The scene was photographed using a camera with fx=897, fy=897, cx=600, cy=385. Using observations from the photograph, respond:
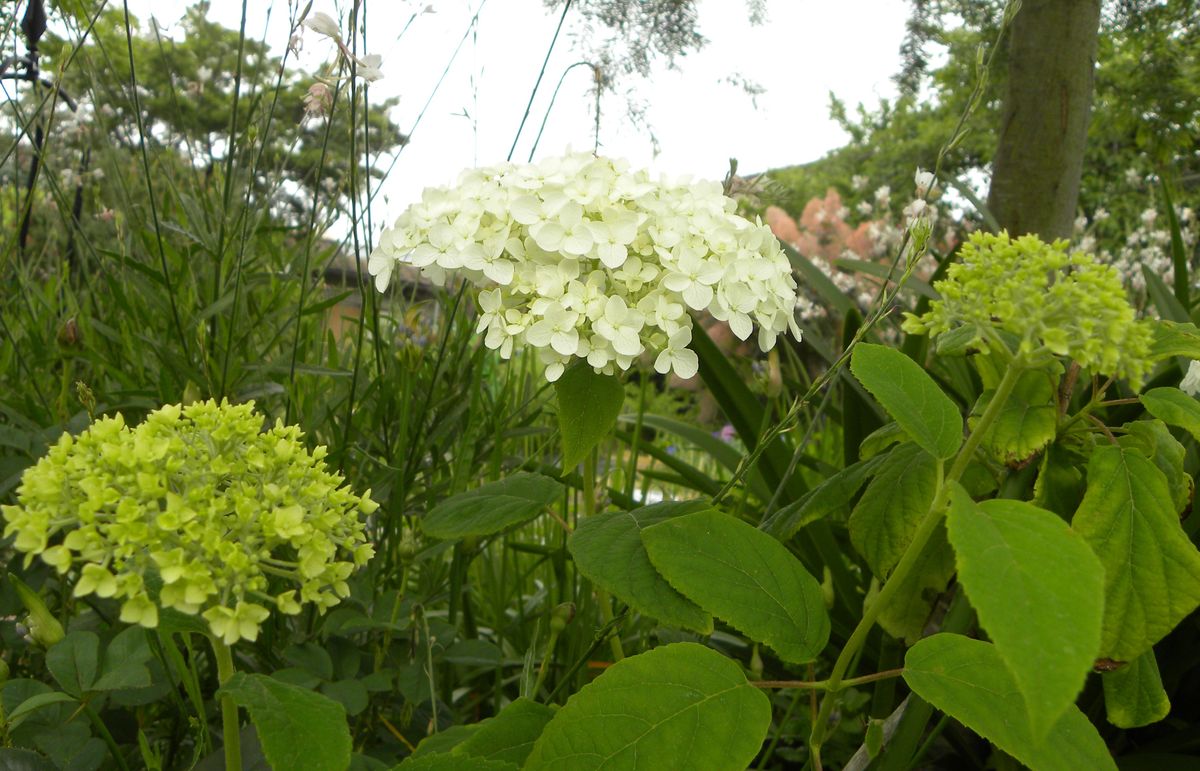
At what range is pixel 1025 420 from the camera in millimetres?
1073

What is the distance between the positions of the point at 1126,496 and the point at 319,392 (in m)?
1.41

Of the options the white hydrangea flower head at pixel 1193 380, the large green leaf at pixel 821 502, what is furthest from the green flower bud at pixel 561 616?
the white hydrangea flower head at pixel 1193 380

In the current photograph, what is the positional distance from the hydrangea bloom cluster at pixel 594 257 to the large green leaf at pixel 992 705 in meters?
0.40

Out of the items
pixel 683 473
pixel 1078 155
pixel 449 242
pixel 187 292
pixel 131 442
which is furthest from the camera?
pixel 1078 155

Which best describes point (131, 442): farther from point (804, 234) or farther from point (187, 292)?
point (804, 234)

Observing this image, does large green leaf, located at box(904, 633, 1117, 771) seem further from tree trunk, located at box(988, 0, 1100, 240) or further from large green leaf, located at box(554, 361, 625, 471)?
tree trunk, located at box(988, 0, 1100, 240)

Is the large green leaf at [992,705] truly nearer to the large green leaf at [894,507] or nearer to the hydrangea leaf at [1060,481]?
the large green leaf at [894,507]

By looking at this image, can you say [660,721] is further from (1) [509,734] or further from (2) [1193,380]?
(2) [1193,380]

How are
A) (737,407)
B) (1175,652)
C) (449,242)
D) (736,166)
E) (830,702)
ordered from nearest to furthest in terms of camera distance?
1. (830,702)
2. (449,242)
3. (736,166)
4. (1175,652)
5. (737,407)

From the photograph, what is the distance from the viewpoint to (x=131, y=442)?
68cm

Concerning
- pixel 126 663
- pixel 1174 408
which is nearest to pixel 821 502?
pixel 1174 408

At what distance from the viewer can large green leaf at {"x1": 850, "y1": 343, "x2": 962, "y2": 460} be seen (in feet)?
2.45

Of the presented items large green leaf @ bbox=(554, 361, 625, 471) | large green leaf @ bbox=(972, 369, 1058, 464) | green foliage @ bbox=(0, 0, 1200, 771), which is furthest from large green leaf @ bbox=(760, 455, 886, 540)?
large green leaf @ bbox=(554, 361, 625, 471)

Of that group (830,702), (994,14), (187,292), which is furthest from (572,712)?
(994,14)
